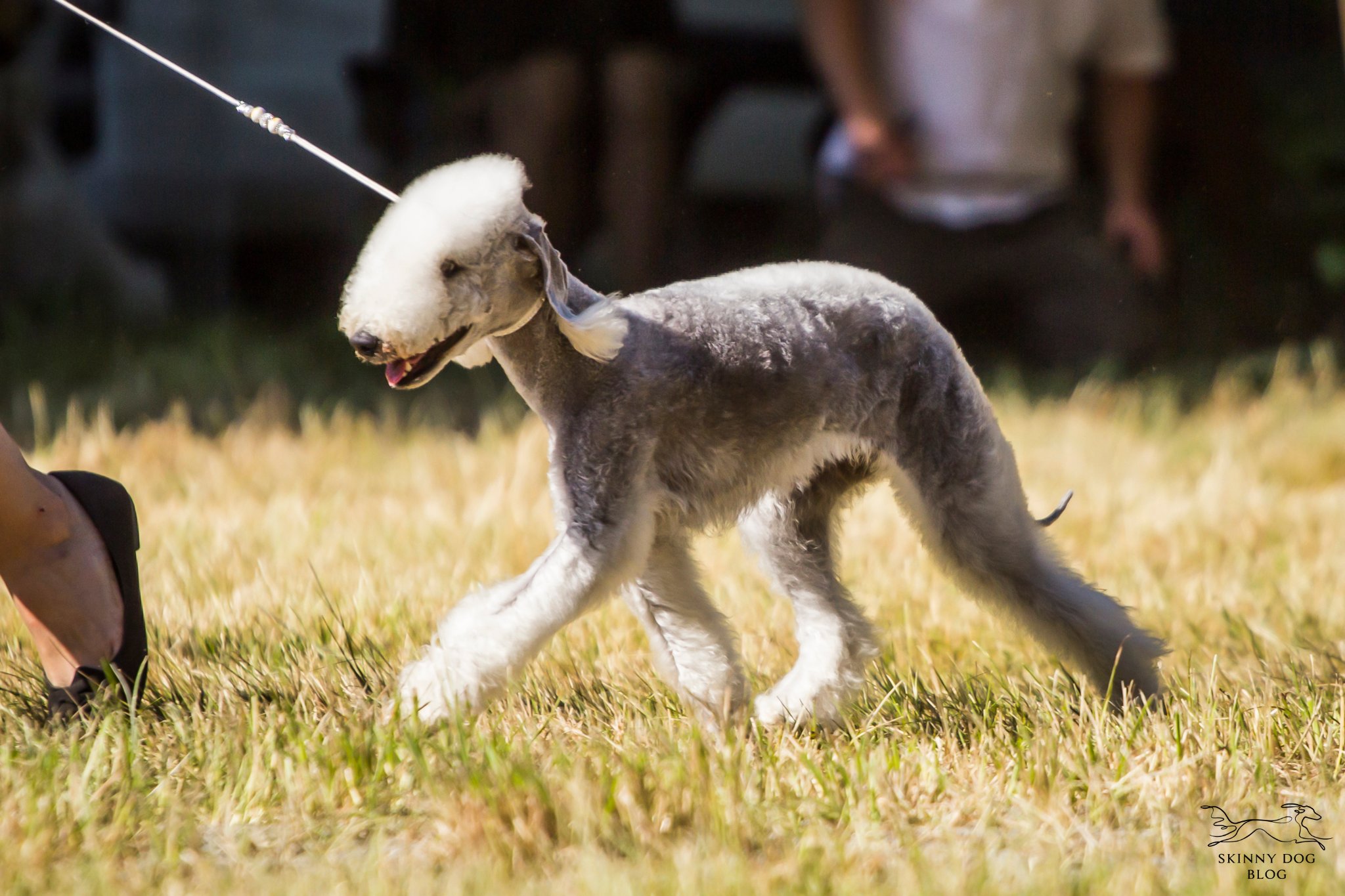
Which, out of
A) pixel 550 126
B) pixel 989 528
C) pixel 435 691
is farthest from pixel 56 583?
pixel 550 126

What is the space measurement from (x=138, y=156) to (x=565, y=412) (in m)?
4.60

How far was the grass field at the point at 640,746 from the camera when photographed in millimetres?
1622

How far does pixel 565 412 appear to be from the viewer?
1938mm

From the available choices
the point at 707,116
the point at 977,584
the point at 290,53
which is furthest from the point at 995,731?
the point at 290,53

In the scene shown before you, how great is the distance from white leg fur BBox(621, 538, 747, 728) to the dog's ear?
16.3 inches

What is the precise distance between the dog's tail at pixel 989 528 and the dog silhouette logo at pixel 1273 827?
16.7 inches

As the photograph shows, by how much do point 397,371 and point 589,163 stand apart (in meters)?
3.87

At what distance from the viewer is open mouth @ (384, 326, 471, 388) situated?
5.80 feet

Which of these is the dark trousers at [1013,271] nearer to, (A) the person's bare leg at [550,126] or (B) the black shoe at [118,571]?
(A) the person's bare leg at [550,126]

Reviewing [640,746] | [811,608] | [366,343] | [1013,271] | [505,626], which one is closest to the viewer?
[366,343]

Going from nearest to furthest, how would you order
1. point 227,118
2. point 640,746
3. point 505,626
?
point 505,626, point 640,746, point 227,118

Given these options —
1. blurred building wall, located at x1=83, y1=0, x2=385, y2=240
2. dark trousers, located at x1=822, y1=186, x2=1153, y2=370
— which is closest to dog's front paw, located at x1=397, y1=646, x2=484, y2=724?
dark trousers, located at x1=822, y1=186, x2=1153, y2=370

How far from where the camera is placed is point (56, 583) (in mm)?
2127

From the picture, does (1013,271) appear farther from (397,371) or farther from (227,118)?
(397,371)
